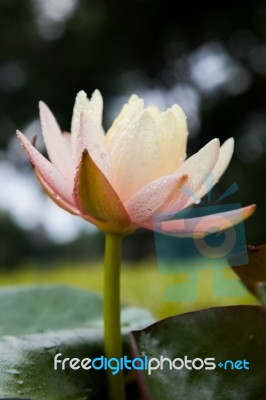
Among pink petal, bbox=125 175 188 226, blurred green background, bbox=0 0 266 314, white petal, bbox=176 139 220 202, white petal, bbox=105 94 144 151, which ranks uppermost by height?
blurred green background, bbox=0 0 266 314

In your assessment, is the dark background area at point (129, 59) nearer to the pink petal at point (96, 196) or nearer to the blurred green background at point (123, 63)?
the blurred green background at point (123, 63)

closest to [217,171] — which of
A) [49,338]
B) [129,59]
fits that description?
[49,338]

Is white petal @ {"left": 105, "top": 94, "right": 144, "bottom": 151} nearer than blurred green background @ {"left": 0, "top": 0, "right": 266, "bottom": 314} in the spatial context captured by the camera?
Yes

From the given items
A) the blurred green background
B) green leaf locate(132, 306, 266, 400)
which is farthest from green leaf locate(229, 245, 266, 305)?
the blurred green background

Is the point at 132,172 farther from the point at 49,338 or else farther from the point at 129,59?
the point at 129,59

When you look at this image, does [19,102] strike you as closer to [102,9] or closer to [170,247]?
[102,9]

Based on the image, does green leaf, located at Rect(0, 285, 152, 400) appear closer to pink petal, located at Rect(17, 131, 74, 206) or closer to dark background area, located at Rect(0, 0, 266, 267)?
pink petal, located at Rect(17, 131, 74, 206)

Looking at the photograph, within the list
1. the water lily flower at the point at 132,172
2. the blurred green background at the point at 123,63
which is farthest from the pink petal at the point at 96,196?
the blurred green background at the point at 123,63
